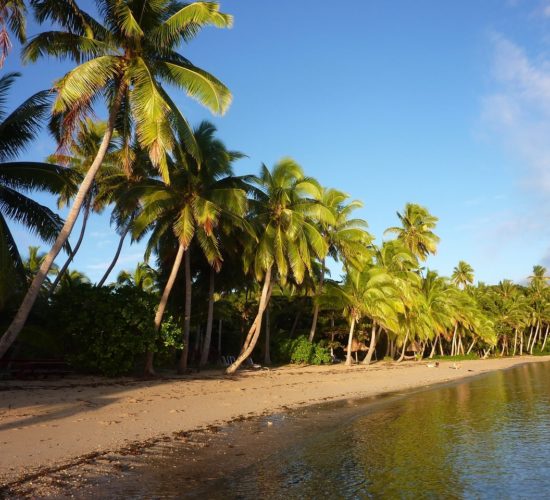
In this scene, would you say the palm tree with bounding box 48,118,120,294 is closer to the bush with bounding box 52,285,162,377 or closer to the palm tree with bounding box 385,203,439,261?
the bush with bounding box 52,285,162,377

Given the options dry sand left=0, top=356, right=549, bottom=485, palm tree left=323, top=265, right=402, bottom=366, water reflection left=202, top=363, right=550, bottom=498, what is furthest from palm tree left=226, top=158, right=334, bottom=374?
water reflection left=202, top=363, right=550, bottom=498

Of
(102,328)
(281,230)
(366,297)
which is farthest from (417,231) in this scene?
(102,328)

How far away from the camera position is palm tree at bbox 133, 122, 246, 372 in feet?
61.5

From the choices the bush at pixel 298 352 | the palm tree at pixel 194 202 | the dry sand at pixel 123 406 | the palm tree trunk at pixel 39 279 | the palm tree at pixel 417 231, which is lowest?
the dry sand at pixel 123 406

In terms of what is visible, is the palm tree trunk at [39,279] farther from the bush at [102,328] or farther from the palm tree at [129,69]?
the bush at [102,328]

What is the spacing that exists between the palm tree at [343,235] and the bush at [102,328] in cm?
1545

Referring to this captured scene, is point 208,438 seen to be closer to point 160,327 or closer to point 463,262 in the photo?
point 160,327

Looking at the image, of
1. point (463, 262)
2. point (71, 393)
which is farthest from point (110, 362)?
point (463, 262)

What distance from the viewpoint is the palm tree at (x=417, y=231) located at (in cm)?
5134

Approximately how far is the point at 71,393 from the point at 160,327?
5.59 metres

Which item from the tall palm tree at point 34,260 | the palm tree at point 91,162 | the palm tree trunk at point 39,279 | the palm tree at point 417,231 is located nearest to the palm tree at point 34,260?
the tall palm tree at point 34,260

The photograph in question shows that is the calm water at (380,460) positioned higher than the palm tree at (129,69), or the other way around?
the palm tree at (129,69)

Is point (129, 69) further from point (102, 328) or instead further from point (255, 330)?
point (255, 330)

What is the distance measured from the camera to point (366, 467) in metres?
8.63
